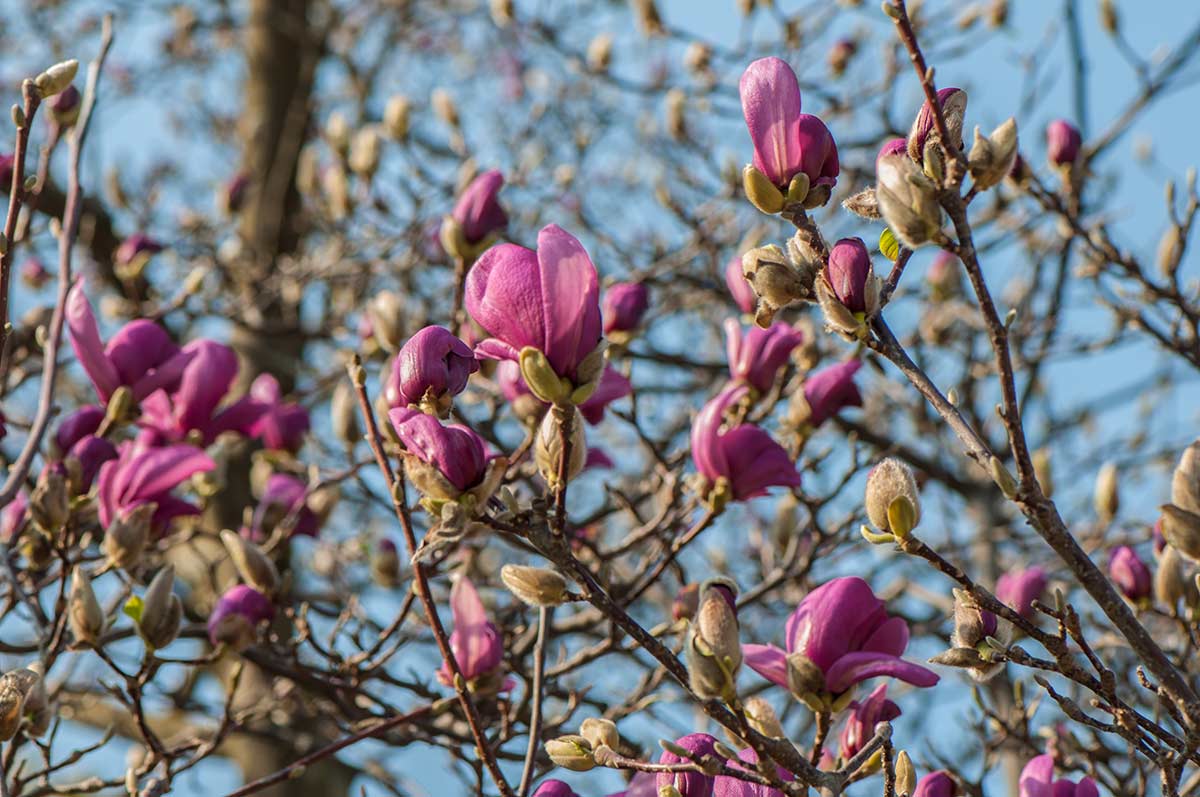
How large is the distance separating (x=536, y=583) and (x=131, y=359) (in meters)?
0.89

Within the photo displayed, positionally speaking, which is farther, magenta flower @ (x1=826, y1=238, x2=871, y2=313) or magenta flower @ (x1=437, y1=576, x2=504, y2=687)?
magenta flower @ (x1=437, y1=576, x2=504, y2=687)

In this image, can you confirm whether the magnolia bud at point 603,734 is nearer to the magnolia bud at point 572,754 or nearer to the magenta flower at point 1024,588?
the magnolia bud at point 572,754

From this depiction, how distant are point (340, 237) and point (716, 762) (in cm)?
245

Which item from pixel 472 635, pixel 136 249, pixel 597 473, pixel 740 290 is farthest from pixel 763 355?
pixel 597 473

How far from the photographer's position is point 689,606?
5.04ft

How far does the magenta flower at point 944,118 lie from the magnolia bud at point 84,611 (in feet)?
3.26

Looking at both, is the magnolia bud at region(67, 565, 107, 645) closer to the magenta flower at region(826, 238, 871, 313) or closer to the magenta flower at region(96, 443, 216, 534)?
the magenta flower at region(96, 443, 216, 534)

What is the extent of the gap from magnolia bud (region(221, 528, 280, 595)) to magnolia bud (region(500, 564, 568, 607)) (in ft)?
2.46

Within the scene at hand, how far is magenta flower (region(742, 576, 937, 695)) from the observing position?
1034 mm

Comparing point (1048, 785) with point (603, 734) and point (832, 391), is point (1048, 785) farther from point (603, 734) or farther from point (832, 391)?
point (832, 391)

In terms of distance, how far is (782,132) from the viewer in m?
1.04

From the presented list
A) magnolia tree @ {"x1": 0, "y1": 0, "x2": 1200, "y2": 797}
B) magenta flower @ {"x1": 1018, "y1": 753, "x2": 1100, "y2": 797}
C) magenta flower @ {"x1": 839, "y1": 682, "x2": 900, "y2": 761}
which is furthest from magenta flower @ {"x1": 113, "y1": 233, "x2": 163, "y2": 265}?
magenta flower @ {"x1": 1018, "y1": 753, "x2": 1100, "y2": 797}

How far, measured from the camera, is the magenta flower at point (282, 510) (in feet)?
6.43

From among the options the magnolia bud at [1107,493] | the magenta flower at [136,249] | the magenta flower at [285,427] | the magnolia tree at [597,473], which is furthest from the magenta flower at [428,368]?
the magenta flower at [136,249]
